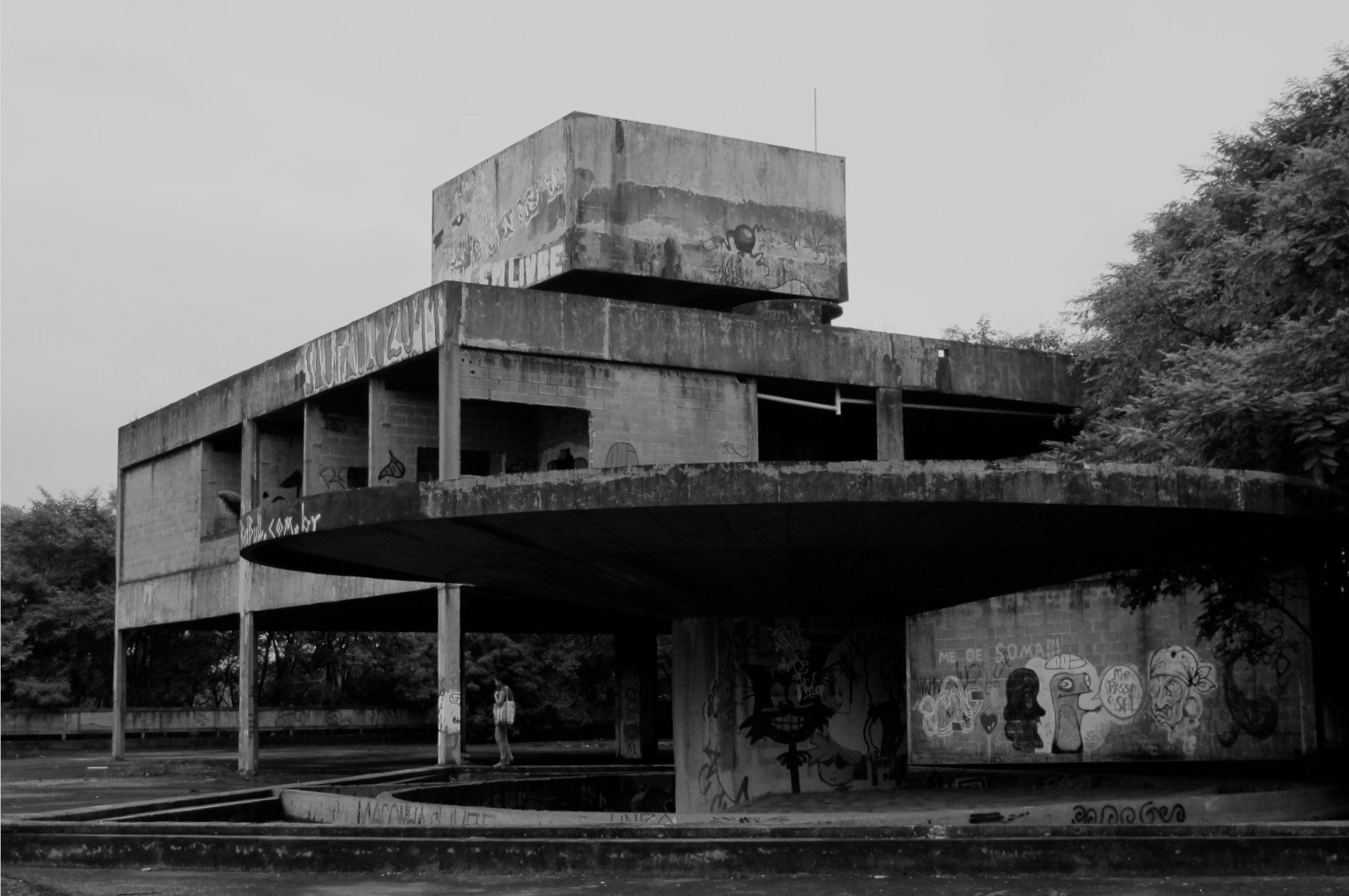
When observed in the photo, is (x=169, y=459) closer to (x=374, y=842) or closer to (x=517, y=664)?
(x=517, y=664)

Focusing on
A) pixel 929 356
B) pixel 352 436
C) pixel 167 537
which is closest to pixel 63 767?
pixel 167 537

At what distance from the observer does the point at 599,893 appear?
40.9 ft

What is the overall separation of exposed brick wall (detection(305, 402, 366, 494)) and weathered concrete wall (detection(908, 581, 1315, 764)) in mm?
11909

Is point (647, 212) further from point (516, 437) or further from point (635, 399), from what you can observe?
point (516, 437)

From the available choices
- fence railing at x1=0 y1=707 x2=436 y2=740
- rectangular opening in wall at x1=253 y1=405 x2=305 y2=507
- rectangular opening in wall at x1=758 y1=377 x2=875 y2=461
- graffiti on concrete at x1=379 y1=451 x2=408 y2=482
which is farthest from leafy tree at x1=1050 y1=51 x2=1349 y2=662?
fence railing at x1=0 y1=707 x2=436 y2=740

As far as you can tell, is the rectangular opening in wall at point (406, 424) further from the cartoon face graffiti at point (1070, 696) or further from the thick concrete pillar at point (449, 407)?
the cartoon face graffiti at point (1070, 696)

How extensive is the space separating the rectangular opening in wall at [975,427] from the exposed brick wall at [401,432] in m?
9.89

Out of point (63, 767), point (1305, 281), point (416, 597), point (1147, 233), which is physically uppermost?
point (1147, 233)

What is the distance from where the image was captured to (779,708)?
18.0 metres

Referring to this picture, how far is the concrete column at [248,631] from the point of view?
113 feet

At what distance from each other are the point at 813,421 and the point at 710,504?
21.2 meters

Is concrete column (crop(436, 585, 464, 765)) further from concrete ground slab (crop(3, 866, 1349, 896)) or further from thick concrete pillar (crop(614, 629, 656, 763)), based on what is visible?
concrete ground slab (crop(3, 866, 1349, 896))

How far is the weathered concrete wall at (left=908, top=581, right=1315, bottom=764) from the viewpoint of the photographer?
89.6 ft

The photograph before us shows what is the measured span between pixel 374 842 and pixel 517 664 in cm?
4090
